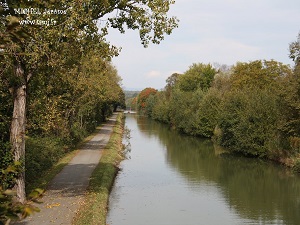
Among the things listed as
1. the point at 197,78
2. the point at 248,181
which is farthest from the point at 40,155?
the point at 197,78

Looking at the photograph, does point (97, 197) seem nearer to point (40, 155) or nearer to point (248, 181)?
point (40, 155)

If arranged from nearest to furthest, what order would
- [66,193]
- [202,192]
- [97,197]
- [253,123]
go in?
[97,197], [66,193], [202,192], [253,123]

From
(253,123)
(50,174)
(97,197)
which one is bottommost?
(97,197)

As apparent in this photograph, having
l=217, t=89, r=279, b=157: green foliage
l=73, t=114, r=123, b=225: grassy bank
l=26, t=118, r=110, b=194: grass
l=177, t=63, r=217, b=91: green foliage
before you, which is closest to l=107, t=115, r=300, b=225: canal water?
l=73, t=114, r=123, b=225: grassy bank

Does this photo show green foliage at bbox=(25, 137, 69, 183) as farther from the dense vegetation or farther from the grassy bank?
the dense vegetation

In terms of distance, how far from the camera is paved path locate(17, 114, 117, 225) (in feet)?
38.0

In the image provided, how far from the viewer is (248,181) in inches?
940

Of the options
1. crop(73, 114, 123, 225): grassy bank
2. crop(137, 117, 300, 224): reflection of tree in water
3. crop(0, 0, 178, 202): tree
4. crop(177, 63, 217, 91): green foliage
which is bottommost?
crop(137, 117, 300, 224): reflection of tree in water

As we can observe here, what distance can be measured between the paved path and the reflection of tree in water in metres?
6.31

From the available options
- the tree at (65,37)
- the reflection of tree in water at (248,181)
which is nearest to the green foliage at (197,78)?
the reflection of tree in water at (248,181)

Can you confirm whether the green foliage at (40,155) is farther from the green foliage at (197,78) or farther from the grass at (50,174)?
the green foliage at (197,78)

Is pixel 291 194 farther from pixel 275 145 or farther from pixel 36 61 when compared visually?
pixel 36 61

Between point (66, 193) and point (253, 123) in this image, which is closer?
point (66, 193)

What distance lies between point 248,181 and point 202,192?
5366 millimetres
